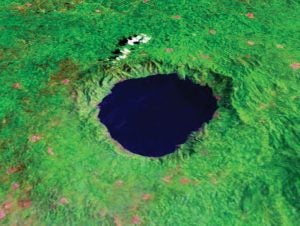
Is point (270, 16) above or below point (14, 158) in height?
above

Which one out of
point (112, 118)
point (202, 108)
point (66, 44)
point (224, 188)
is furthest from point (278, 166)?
point (66, 44)

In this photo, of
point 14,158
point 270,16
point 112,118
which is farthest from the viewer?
point 270,16

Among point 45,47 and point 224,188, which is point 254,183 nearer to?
point 224,188

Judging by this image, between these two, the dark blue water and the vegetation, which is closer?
the vegetation

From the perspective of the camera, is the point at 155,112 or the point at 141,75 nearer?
the point at 155,112

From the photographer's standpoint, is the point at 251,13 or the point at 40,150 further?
the point at 251,13

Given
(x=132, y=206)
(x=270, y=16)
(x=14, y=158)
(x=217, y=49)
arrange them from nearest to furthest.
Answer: (x=132, y=206)
(x=14, y=158)
(x=217, y=49)
(x=270, y=16)

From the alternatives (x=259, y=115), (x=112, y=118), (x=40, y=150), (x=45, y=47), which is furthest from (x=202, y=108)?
(x=45, y=47)

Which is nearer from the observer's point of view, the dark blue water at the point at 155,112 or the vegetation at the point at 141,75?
the vegetation at the point at 141,75
